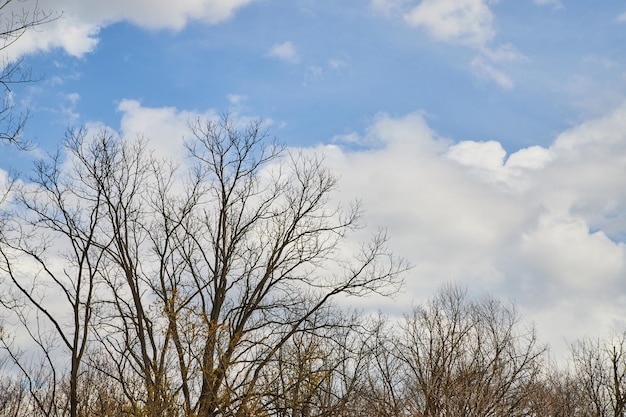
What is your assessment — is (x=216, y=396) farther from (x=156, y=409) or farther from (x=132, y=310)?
(x=132, y=310)

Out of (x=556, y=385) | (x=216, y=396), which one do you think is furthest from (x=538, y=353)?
(x=216, y=396)

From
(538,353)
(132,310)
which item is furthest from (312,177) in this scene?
(538,353)

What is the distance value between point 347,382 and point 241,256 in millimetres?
11842

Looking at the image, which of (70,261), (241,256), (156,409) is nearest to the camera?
(156,409)

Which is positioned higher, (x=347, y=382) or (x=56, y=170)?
(x=56, y=170)

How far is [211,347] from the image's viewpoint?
611 inches

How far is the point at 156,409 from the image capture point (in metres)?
13.6

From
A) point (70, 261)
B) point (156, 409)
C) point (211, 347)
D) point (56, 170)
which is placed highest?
point (56, 170)

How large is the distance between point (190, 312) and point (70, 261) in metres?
5.34

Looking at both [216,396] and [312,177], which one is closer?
[216,396]

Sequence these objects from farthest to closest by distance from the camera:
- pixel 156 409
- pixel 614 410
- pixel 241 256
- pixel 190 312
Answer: pixel 614 410 < pixel 241 256 < pixel 190 312 < pixel 156 409

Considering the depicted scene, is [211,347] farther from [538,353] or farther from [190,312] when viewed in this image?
[538,353]

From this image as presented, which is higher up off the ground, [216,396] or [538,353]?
[538,353]

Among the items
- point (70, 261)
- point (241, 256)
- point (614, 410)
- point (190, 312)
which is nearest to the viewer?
point (190, 312)
